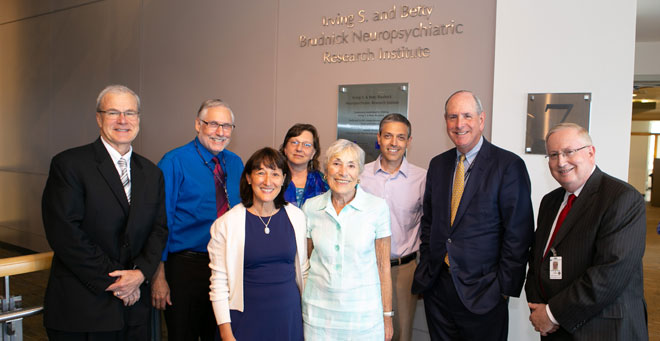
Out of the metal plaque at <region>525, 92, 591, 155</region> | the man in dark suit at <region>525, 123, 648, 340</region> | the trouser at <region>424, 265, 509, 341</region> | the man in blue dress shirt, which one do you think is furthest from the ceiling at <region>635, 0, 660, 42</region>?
the man in blue dress shirt

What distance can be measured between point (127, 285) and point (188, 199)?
2.22 feet

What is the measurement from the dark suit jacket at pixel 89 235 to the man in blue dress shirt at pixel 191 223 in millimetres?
386

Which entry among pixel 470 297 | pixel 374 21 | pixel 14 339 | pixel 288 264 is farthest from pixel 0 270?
pixel 374 21

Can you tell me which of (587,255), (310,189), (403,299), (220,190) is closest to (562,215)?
(587,255)

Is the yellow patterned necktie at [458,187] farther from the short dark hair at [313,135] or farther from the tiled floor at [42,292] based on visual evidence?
the tiled floor at [42,292]

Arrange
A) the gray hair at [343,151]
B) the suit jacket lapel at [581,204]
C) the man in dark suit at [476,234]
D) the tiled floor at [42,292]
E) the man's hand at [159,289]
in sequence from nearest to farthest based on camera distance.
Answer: the suit jacket lapel at [581,204], the gray hair at [343,151], the man in dark suit at [476,234], the man's hand at [159,289], the tiled floor at [42,292]

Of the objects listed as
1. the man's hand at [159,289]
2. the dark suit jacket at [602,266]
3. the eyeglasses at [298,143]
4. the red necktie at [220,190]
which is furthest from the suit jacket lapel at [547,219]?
the man's hand at [159,289]

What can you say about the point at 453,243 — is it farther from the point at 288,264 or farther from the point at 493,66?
the point at 493,66

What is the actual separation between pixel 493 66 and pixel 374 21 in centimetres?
108

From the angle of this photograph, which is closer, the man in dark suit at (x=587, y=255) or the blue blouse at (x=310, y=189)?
the man in dark suit at (x=587, y=255)

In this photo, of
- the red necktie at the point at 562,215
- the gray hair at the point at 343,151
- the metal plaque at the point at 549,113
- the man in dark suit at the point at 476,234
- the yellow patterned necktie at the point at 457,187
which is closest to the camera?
the red necktie at the point at 562,215

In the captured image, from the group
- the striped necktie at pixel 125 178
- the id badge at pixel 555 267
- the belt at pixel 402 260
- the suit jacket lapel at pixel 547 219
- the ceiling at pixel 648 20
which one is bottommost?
the belt at pixel 402 260

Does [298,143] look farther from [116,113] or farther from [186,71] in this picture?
[186,71]

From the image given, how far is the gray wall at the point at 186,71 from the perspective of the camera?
3.60 metres
